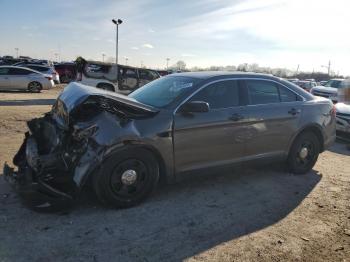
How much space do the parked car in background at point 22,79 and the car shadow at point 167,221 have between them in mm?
18288

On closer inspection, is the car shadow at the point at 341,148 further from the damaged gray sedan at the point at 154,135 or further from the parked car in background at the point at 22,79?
the parked car in background at the point at 22,79

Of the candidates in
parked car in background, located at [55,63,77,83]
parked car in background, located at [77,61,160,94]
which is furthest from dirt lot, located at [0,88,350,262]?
parked car in background, located at [55,63,77,83]

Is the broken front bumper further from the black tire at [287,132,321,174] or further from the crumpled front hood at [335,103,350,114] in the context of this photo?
the crumpled front hood at [335,103,350,114]

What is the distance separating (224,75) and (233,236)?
2.53m

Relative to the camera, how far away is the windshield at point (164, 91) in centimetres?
548

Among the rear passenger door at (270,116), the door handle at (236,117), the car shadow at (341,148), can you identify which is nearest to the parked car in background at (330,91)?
the car shadow at (341,148)

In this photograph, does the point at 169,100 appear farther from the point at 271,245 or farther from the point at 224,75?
the point at 271,245

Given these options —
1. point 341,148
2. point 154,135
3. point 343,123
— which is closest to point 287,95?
point 154,135

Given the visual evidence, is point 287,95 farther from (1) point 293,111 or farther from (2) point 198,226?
(2) point 198,226

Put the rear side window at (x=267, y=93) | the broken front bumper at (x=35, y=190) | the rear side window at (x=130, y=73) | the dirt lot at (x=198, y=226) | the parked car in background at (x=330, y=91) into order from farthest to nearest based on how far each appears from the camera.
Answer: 1. the rear side window at (x=130, y=73)
2. the parked car in background at (x=330, y=91)
3. the rear side window at (x=267, y=93)
4. the broken front bumper at (x=35, y=190)
5. the dirt lot at (x=198, y=226)

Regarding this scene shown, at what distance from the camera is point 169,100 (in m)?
5.41

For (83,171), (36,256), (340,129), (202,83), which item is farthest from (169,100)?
(340,129)

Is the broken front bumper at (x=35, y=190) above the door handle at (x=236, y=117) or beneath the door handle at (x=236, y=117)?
beneath

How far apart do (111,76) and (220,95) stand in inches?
537
